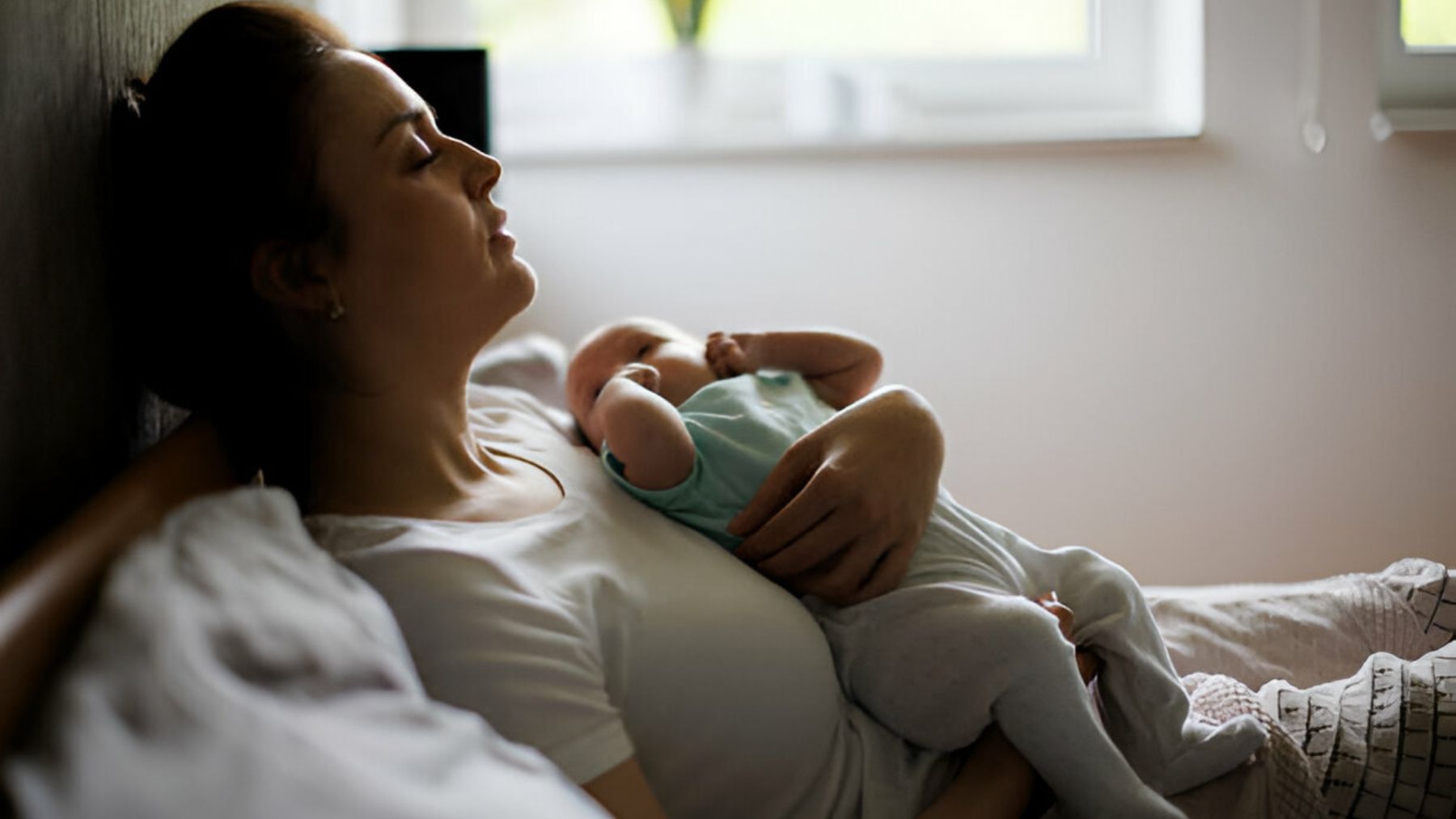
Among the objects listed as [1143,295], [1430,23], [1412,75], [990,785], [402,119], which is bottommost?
[990,785]

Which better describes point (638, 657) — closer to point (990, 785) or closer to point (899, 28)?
point (990, 785)

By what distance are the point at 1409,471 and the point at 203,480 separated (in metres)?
2.35

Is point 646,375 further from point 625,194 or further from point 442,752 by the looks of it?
point 625,194

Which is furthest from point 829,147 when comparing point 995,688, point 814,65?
point 995,688

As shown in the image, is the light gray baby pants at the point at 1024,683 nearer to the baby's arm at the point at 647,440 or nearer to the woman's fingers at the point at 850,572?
the woman's fingers at the point at 850,572

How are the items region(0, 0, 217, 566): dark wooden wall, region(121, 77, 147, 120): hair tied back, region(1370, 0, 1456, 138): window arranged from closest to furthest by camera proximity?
region(0, 0, 217, 566): dark wooden wall, region(121, 77, 147, 120): hair tied back, region(1370, 0, 1456, 138): window

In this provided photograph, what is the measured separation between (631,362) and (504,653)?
590 millimetres

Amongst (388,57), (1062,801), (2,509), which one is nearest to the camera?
(2,509)

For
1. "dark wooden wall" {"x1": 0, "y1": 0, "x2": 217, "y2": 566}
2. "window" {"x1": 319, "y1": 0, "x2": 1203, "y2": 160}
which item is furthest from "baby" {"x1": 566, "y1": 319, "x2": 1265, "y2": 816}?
"window" {"x1": 319, "y1": 0, "x2": 1203, "y2": 160}

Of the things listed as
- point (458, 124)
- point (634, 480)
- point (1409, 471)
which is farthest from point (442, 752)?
point (1409, 471)

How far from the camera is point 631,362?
1403 mm

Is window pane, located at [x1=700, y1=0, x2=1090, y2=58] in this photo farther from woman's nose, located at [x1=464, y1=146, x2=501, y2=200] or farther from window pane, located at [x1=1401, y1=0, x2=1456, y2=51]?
woman's nose, located at [x1=464, y1=146, x2=501, y2=200]

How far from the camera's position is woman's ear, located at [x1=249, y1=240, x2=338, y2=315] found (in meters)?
1.00

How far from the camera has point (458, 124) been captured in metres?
1.80
